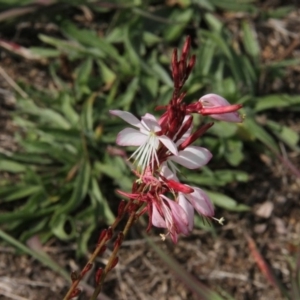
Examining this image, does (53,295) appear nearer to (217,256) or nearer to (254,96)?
(217,256)

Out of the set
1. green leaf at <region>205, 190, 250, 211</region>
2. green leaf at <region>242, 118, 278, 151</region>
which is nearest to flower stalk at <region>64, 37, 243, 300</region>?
green leaf at <region>205, 190, 250, 211</region>

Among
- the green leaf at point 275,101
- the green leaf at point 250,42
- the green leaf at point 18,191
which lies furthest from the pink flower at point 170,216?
the green leaf at point 250,42

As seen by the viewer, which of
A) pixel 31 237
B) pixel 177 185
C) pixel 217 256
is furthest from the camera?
pixel 217 256

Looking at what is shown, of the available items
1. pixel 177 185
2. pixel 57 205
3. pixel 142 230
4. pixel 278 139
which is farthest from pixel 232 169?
pixel 177 185

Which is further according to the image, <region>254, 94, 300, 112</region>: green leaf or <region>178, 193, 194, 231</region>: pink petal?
<region>254, 94, 300, 112</region>: green leaf

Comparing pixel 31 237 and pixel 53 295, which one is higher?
pixel 31 237

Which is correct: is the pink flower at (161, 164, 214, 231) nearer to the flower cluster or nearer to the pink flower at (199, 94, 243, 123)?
the flower cluster
